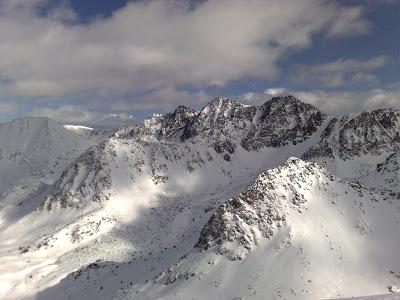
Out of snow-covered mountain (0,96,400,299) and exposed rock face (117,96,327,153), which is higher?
exposed rock face (117,96,327,153)

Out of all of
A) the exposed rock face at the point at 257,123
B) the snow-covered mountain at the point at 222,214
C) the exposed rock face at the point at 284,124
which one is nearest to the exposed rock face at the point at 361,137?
the snow-covered mountain at the point at 222,214

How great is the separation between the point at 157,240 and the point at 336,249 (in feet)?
123

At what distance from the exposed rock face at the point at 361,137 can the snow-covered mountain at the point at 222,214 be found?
0.31m

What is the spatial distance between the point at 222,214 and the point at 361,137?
228 feet

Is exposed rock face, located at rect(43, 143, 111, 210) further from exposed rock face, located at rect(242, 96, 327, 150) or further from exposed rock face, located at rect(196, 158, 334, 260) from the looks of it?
exposed rock face, located at rect(196, 158, 334, 260)

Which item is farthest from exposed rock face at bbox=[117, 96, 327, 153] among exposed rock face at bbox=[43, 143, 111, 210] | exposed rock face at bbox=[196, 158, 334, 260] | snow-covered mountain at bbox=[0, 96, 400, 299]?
exposed rock face at bbox=[196, 158, 334, 260]

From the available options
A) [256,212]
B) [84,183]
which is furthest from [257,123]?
[256,212]

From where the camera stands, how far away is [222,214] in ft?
149

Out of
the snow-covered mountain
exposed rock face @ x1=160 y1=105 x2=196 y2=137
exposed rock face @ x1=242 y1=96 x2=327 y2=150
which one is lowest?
the snow-covered mountain

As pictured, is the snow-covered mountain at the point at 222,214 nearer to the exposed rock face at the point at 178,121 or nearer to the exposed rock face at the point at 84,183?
the exposed rock face at the point at 84,183

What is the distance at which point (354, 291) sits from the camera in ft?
130

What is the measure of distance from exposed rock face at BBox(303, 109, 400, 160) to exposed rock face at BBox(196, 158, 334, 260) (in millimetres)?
55235

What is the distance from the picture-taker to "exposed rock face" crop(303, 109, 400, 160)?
10262 centimetres

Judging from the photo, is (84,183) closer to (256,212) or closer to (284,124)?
(284,124)
